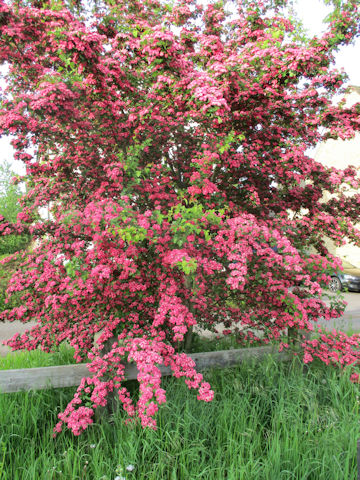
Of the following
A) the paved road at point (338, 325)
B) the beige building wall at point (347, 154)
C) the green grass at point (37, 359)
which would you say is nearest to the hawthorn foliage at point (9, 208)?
the paved road at point (338, 325)

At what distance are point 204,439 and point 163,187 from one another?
267 cm

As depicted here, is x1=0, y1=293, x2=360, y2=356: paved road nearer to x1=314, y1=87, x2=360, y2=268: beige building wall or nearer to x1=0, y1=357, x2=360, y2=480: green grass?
x1=0, y1=357, x2=360, y2=480: green grass

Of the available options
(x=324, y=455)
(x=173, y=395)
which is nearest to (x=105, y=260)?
(x=173, y=395)

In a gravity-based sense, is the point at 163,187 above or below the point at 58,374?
above

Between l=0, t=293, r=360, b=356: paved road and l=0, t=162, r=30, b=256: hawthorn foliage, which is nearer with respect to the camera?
l=0, t=293, r=360, b=356: paved road

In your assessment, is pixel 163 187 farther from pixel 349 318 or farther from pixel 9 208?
pixel 9 208

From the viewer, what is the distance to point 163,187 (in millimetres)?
4004

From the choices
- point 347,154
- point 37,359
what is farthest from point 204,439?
point 347,154

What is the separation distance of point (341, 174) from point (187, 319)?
304cm

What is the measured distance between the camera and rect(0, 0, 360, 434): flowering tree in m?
3.21

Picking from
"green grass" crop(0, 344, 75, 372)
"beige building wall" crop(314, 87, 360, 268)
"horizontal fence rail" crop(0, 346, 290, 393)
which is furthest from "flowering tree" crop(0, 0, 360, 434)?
"beige building wall" crop(314, 87, 360, 268)

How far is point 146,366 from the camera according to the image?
8.54 feet

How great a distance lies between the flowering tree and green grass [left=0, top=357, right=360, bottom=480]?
0.26 m

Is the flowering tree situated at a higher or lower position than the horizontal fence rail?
higher
